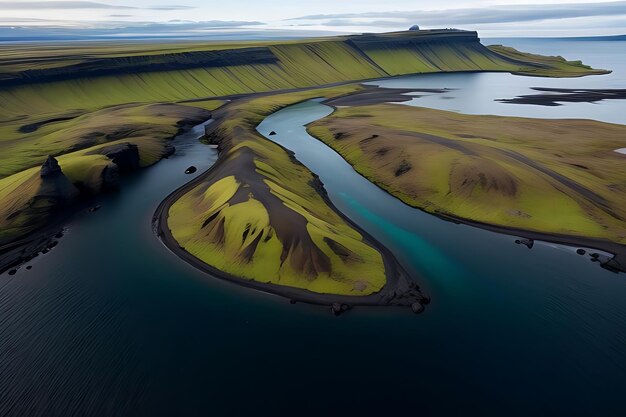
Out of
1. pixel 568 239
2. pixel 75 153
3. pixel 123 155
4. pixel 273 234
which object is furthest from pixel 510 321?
pixel 75 153

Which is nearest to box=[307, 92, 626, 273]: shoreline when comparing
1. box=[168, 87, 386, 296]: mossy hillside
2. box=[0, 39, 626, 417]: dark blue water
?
box=[0, 39, 626, 417]: dark blue water

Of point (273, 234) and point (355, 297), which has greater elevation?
point (273, 234)

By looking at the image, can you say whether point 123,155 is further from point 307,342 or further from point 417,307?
point 417,307

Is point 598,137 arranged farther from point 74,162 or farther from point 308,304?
point 74,162

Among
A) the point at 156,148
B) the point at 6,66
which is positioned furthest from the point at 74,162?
the point at 6,66

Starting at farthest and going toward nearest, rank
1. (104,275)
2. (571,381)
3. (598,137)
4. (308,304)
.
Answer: (598,137) < (104,275) < (308,304) < (571,381)
